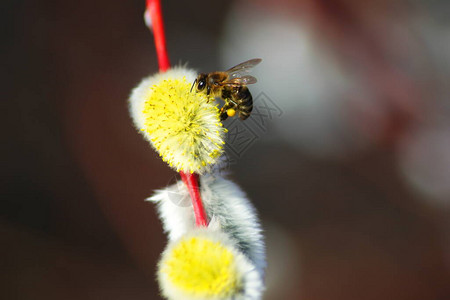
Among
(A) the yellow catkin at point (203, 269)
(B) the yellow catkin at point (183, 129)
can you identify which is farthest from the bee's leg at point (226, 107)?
(A) the yellow catkin at point (203, 269)

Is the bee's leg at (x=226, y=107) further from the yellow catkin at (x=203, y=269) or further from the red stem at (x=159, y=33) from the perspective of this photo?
the yellow catkin at (x=203, y=269)

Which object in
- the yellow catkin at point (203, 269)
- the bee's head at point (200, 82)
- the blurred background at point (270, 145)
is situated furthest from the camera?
the blurred background at point (270, 145)

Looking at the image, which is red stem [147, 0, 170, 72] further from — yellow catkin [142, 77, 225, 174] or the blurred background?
the blurred background

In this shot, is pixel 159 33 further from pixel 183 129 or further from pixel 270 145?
pixel 270 145

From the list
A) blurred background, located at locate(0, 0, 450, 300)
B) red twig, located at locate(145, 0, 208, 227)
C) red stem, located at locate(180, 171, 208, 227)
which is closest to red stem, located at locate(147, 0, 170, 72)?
red twig, located at locate(145, 0, 208, 227)

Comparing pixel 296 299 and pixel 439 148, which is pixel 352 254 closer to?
pixel 296 299

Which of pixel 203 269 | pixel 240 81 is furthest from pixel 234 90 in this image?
pixel 203 269
